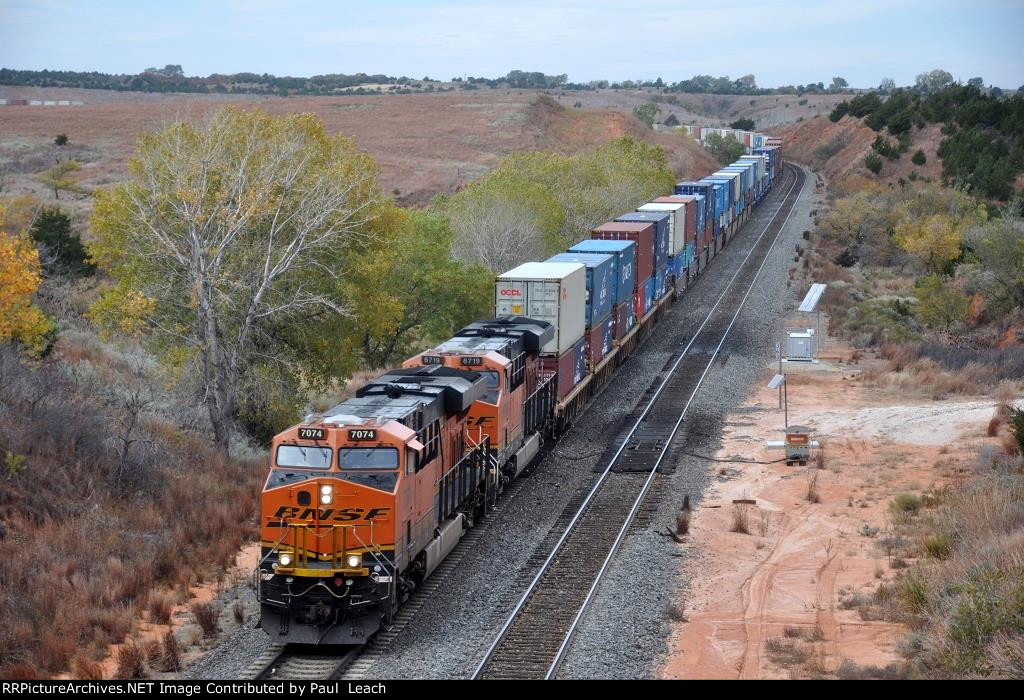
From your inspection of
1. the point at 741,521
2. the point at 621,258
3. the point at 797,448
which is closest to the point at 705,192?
the point at 621,258

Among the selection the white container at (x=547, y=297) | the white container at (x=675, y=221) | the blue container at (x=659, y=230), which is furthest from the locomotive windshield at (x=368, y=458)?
the white container at (x=675, y=221)

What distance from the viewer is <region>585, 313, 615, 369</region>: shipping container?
121ft

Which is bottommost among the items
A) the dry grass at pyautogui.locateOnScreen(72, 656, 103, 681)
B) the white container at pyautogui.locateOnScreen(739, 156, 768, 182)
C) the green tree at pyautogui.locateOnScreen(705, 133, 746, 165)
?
the dry grass at pyautogui.locateOnScreen(72, 656, 103, 681)

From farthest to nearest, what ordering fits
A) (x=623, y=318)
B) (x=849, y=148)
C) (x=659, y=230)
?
(x=849, y=148), (x=659, y=230), (x=623, y=318)

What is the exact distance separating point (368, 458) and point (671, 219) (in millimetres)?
38024

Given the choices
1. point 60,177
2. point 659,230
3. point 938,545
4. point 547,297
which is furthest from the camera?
point 60,177

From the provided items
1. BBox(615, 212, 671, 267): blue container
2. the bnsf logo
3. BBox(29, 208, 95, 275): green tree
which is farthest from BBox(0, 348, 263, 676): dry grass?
BBox(615, 212, 671, 267): blue container

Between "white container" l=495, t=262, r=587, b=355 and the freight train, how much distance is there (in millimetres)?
43

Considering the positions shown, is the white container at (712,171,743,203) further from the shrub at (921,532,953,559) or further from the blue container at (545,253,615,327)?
the shrub at (921,532,953,559)

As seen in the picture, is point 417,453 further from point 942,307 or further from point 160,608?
point 942,307

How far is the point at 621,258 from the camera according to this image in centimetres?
4097

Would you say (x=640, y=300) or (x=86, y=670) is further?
(x=640, y=300)

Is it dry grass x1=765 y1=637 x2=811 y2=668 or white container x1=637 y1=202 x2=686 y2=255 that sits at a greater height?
white container x1=637 y1=202 x2=686 y2=255

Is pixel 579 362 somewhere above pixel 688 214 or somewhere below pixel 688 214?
below
